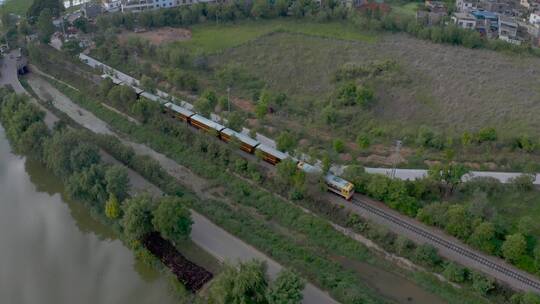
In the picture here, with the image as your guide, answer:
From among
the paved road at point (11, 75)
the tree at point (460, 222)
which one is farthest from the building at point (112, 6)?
the tree at point (460, 222)

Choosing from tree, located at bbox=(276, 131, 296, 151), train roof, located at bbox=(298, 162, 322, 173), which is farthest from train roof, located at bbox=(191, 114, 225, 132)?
train roof, located at bbox=(298, 162, 322, 173)

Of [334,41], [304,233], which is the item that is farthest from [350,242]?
[334,41]

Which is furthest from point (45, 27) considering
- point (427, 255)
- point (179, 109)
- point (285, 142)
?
point (427, 255)

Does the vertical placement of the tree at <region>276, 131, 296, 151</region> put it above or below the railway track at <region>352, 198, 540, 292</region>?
above

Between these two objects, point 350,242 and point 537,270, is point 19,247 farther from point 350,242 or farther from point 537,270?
point 537,270

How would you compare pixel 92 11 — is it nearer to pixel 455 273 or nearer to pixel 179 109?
pixel 179 109

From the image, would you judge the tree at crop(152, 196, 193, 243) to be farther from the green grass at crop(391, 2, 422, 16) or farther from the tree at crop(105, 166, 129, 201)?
the green grass at crop(391, 2, 422, 16)
